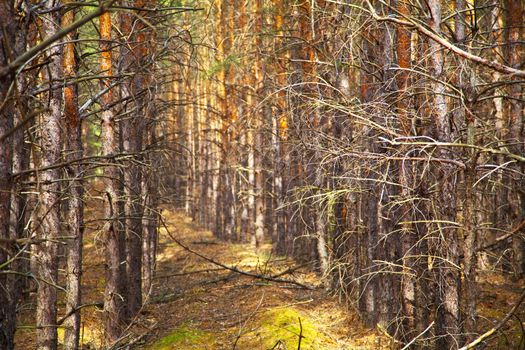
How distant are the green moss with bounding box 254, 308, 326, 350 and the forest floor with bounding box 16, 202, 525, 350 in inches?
0.5

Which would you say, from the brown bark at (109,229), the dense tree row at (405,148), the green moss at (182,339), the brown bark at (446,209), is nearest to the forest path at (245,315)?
the green moss at (182,339)

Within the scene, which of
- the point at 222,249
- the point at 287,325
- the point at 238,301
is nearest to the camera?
the point at 287,325

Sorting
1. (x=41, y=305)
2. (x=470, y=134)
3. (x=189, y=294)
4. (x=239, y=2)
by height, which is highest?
(x=239, y=2)

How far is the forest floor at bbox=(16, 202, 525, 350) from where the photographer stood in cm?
991

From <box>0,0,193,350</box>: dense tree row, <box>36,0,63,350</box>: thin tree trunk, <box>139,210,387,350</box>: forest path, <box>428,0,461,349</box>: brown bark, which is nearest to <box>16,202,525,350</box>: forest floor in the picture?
<box>139,210,387,350</box>: forest path

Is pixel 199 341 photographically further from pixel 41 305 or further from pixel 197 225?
pixel 197 225

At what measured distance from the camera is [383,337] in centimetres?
971

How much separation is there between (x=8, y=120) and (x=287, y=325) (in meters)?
7.54

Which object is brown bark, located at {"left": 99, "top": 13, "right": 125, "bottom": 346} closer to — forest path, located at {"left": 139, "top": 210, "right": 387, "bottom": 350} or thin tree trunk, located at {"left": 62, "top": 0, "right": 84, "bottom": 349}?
forest path, located at {"left": 139, "top": 210, "right": 387, "bottom": 350}

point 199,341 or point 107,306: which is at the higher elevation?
point 107,306

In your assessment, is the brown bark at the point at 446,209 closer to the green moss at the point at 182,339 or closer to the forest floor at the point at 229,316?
the forest floor at the point at 229,316

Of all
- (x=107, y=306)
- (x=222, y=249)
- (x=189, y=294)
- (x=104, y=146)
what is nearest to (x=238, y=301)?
(x=189, y=294)

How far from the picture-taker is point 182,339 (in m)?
10.7

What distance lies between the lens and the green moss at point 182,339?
1039 centimetres
